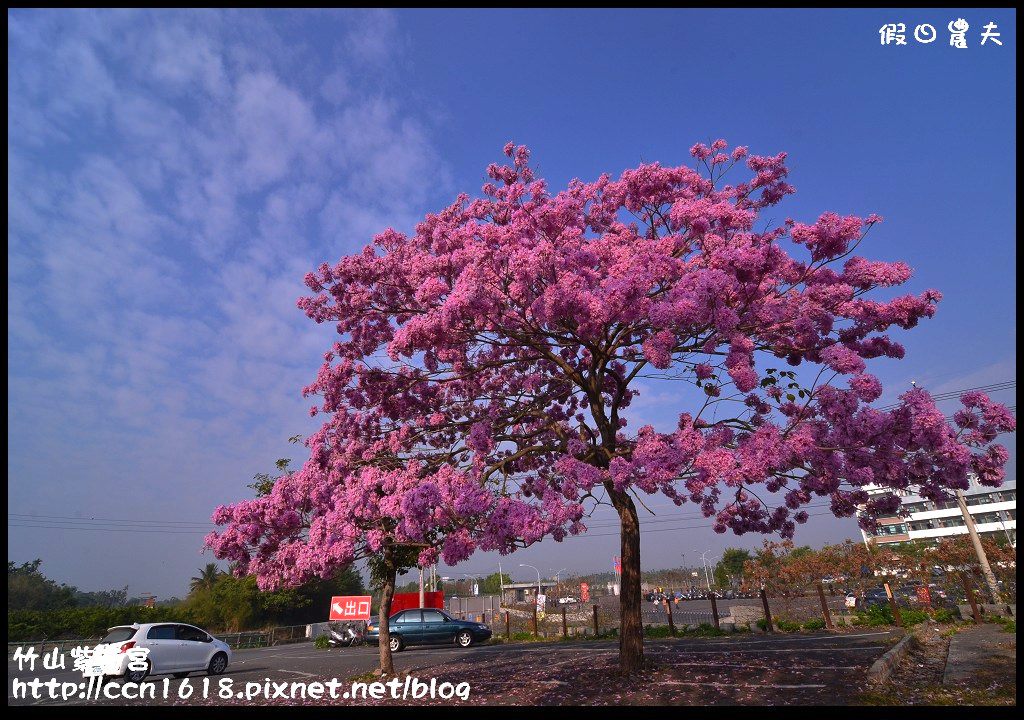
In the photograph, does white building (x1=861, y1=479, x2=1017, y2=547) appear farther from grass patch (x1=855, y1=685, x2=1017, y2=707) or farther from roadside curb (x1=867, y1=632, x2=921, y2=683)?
grass patch (x1=855, y1=685, x2=1017, y2=707)

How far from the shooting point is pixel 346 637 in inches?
985

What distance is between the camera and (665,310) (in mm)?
7695

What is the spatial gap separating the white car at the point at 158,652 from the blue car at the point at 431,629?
716 cm

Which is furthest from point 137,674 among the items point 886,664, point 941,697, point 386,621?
point 941,697

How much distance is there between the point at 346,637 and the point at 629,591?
19650 mm

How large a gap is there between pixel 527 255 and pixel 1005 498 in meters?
112

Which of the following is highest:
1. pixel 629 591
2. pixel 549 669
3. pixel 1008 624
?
pixel 629 591

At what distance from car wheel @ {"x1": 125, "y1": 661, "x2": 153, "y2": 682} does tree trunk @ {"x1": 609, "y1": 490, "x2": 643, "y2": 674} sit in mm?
11308

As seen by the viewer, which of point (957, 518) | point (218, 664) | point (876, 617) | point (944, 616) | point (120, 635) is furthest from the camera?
point (957, 518)

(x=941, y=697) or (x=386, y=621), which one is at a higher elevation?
(x=941, y=697)

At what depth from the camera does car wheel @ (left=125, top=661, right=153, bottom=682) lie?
517 inches

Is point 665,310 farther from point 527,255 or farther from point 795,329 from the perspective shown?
point 795,329

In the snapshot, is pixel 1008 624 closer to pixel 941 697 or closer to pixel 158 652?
pixel 941 697

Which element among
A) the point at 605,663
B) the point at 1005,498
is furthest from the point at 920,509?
the point at 605,663
